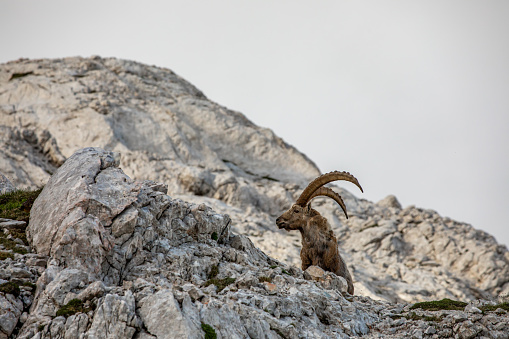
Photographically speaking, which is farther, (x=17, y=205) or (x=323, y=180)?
(x=323, y=180)

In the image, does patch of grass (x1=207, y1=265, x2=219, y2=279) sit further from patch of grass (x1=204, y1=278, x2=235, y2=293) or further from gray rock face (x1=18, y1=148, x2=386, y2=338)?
patch of grass (x1=204, y1=278, x2=235, y2=293)

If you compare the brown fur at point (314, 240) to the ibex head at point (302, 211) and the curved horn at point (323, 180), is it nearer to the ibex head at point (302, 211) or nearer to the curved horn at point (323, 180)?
the ibex head at point (302, 211)

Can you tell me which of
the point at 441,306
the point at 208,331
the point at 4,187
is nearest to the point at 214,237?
the point at 208,331

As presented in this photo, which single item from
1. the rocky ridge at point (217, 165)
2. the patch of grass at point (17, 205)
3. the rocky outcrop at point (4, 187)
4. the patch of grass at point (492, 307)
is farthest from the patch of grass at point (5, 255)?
the rocky ridge at point (217, 165)

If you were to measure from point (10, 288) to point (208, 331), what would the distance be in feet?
13.4

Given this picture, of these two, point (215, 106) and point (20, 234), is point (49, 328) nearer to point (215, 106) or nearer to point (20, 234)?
point (20, 234)

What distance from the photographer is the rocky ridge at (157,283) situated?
8.74 meters

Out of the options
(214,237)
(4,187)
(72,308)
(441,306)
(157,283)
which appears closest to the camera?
(72,308)

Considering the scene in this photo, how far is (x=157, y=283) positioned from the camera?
10.1 metres

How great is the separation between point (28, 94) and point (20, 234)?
32528mm

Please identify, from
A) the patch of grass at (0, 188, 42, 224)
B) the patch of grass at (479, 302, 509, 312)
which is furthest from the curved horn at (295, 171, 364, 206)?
the patch of grass at (0, 188, 42, 224)

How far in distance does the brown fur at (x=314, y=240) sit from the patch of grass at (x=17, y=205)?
8046mm

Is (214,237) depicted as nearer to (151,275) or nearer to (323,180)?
(151,275)

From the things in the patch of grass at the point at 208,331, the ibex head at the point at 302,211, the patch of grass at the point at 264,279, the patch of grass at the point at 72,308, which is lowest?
the patch of grass at the point at 72,308
